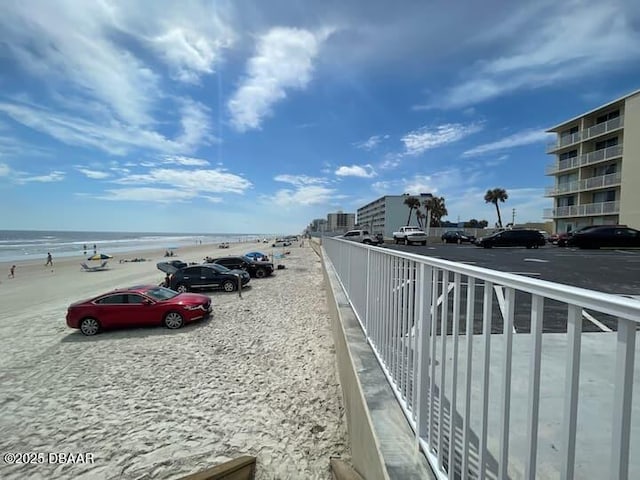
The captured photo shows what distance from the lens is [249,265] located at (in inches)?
854

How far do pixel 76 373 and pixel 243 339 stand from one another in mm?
4020

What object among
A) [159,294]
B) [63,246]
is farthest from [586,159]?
[63,246]

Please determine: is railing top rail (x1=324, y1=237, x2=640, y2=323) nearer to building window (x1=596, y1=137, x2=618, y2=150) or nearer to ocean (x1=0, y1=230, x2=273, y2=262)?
building window (x1=596, y1=137, x2=618, y2=150)

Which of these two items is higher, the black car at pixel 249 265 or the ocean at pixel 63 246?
the black car at pixel 249 265

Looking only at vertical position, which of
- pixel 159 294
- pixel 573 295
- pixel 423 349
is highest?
pixel 573 295

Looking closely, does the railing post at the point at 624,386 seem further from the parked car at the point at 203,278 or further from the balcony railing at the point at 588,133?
the balcony railing at the point at 588,133

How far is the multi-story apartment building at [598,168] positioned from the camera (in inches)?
1162

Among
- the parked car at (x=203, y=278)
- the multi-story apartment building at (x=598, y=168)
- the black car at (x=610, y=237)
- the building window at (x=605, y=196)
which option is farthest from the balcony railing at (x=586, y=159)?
the parked car at (x=203, y=278)

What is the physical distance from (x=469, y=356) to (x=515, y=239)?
28208 millimetres

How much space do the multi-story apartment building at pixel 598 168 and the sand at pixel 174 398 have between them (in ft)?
117

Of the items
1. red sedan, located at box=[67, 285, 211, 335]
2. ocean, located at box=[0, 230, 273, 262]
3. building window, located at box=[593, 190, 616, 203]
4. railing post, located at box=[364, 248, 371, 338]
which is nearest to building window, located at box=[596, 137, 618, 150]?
building window, located at box=[593, 190, 616, 203]

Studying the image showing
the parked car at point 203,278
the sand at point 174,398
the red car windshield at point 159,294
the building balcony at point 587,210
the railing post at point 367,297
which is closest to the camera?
the railing post at point 367,297

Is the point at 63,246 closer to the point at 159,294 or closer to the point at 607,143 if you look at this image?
the point at 159,294

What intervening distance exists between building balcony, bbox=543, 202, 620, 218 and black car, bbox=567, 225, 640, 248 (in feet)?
37.6
